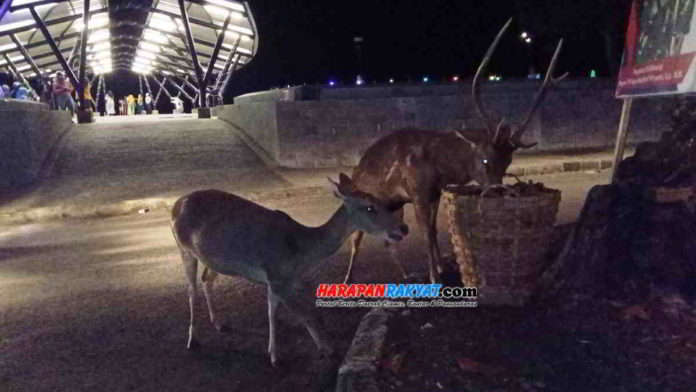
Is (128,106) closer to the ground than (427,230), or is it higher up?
higher up

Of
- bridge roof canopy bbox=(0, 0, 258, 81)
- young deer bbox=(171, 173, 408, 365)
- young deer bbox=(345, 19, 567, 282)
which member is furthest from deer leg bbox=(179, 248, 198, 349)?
bridge roof canopy bbox=(0, 0, 258, 81)

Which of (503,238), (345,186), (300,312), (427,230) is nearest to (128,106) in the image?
(427,230)

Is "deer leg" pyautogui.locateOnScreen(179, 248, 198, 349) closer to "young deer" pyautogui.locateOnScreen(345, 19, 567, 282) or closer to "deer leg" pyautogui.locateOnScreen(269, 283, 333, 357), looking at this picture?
"deer leg" pyautogui.locateOnScreen(269, 283, 333, 357)

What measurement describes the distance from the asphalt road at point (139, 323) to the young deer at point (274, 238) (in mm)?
269

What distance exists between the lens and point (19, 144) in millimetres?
14688

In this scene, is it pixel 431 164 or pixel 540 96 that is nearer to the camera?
pixel 540 96

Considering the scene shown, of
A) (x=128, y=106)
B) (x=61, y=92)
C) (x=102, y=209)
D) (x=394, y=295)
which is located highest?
(x=61, y=92)

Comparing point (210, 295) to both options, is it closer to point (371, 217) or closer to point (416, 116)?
point (371, 217)

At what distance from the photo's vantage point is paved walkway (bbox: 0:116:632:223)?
12.7 metres

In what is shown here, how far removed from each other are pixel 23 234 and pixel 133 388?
7.51 meters

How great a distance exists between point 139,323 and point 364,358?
2.59 m

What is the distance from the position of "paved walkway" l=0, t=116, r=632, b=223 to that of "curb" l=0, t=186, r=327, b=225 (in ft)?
0.06

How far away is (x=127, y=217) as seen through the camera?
12.2m

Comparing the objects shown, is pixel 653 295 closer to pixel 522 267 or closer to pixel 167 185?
pixel 522 267
